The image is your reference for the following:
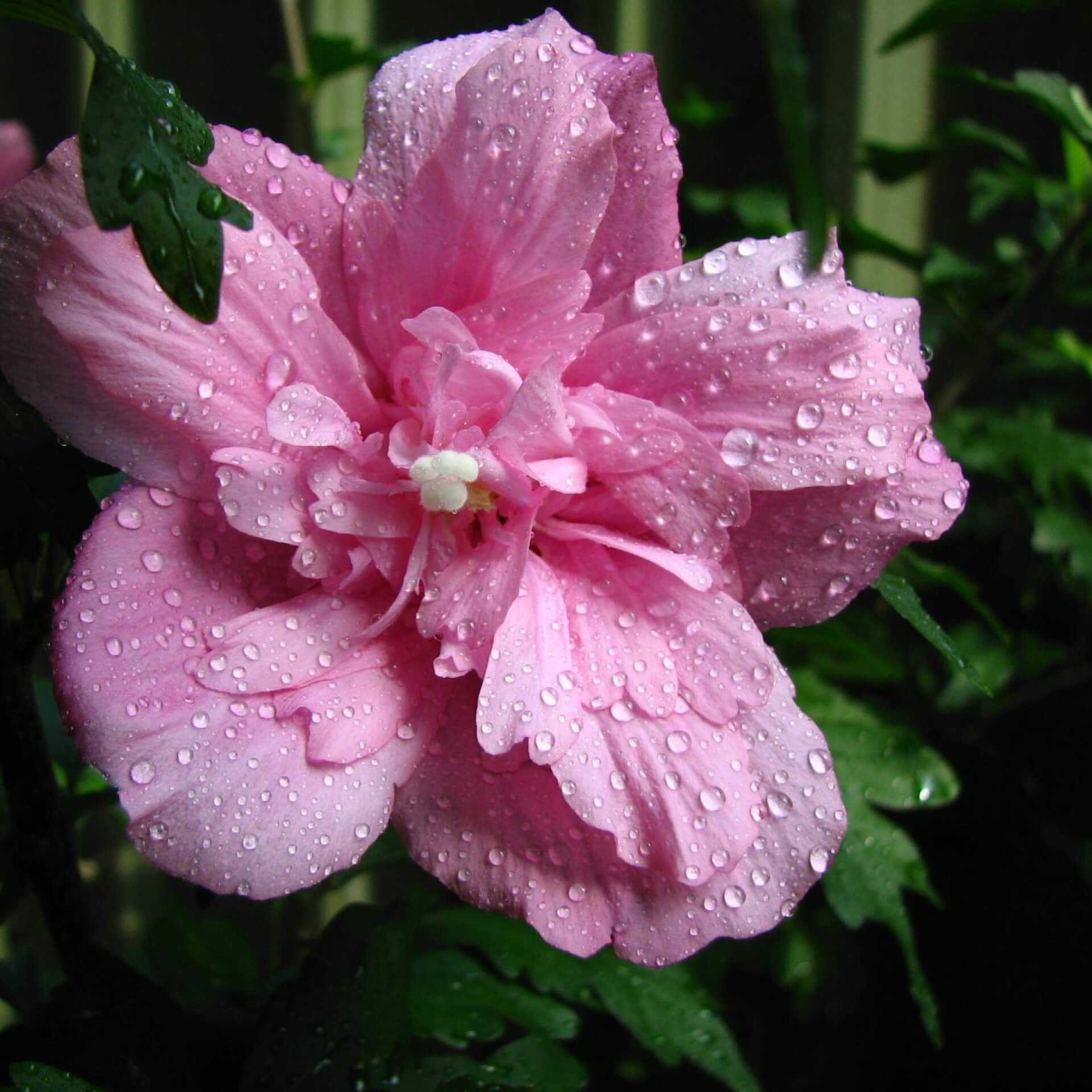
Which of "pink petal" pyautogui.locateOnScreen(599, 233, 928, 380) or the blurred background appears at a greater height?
"pink petal" pyautogui.locateOnScreen(599, 233, 928, 380)

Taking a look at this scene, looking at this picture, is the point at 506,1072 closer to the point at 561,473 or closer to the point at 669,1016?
the point at 669,1016

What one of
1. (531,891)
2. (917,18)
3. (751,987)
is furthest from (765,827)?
(751,987)

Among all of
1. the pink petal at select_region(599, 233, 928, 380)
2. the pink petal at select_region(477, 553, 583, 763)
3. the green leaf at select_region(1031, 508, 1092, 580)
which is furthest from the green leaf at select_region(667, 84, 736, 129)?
the pink petal at select_region(477, 553, 583, 763)

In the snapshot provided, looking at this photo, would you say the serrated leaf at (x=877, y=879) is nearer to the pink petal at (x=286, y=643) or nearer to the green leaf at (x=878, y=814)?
the green leaf at (x=878, y=814)

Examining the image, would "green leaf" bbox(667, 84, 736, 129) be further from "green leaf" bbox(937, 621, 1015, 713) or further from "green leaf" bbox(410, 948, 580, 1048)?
"green leaf" bbox(410, 948, 580, 1048)

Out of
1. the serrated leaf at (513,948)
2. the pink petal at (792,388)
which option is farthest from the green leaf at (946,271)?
the serrated leaf at (513,948)
